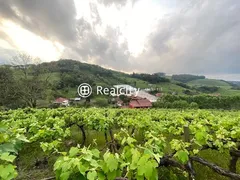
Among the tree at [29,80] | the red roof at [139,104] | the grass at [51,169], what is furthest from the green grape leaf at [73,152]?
the red roof at [139,104]

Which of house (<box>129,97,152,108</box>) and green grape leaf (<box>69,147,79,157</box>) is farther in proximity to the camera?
house (<box>129,97,152,108</box>)

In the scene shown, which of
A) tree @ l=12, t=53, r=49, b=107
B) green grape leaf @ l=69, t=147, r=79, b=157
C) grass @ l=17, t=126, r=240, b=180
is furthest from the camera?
tree @ l=12, t=53, r=49, b=107

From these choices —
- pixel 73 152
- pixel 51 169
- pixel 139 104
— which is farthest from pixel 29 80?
pixel 139 104

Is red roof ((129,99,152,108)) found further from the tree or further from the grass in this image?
the grass

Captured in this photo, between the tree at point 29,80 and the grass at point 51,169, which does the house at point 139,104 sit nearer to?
the tree at point 29,80

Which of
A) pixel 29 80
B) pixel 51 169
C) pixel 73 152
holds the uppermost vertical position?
pixel 29 80

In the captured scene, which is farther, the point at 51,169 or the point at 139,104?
the point at 139,104

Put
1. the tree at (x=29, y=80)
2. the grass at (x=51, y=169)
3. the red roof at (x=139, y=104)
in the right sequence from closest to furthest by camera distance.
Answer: the grass at (x=51, y=169) < the tree at (x=29, y=80) < the red roof at (x=139, y=104)

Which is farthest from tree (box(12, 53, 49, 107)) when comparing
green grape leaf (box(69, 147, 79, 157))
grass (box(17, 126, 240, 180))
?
green grape leaf (box(69, 147, 79, 157))

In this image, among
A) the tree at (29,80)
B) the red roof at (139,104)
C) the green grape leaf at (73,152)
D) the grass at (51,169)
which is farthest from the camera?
the red roof at (139,104)

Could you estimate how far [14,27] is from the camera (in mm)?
23188

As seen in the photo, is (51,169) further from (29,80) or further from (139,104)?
(139,104)

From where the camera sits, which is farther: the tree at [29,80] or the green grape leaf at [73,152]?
the tree at [29,80]

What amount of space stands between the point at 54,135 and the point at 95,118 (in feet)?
6.50
